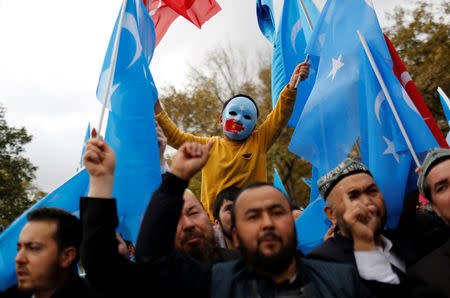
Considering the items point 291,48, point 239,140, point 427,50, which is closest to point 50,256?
point 239,140

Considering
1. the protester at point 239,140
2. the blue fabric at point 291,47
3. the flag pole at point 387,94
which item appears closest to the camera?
the flag pole at point 387,94

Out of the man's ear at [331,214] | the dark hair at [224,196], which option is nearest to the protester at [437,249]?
the man's ear at [331,214]

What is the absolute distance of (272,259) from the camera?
73.9 inches

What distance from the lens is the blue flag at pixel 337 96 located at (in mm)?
3219

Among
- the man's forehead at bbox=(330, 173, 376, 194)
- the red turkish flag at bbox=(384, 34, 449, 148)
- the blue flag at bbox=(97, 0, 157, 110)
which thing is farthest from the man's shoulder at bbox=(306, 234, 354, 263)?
the blue flag at bbox=(97, 0, 157, 110)

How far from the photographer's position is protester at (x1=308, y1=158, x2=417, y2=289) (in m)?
2.03

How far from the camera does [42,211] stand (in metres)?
2.37

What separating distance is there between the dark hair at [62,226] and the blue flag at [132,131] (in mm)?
324

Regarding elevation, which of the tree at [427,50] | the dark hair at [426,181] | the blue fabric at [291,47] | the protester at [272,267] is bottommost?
the protester at [272,267]

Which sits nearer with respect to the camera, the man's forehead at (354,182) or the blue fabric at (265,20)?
the man's forehead at (354,182)

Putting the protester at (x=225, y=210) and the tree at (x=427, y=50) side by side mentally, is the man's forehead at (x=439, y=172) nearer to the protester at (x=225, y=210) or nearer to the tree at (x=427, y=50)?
the protester at (x=225, y=210)

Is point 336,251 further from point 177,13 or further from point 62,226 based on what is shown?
point 177,13

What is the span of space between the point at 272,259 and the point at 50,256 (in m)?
1.38

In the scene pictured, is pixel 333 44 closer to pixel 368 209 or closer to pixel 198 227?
pixel 368 209
